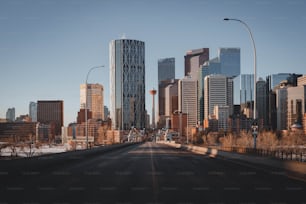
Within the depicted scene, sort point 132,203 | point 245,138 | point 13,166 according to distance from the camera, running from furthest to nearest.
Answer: point 245,138 < point 13,166 < point 132,203

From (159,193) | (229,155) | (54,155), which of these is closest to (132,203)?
(159,193)

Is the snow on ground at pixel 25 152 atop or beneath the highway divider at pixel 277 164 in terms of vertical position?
beneath

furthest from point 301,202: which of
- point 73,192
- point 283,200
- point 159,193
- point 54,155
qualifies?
point 54,155

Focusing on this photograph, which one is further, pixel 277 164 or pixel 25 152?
pixel 25 152

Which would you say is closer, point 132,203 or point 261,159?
point 132,203

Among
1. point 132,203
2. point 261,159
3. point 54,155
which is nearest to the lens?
point 132,203

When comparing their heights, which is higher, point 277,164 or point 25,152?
point 277,164

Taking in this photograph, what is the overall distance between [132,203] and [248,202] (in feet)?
11.1

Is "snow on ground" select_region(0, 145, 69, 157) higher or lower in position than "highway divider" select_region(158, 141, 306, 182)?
lower

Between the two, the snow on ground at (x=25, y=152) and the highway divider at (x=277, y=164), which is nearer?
the highway divider at (x=277, y=164)

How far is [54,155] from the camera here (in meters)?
32.0

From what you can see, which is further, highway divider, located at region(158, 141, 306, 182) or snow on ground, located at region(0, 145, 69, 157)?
snow on ground, located at region(0, 145, 69, 157)
